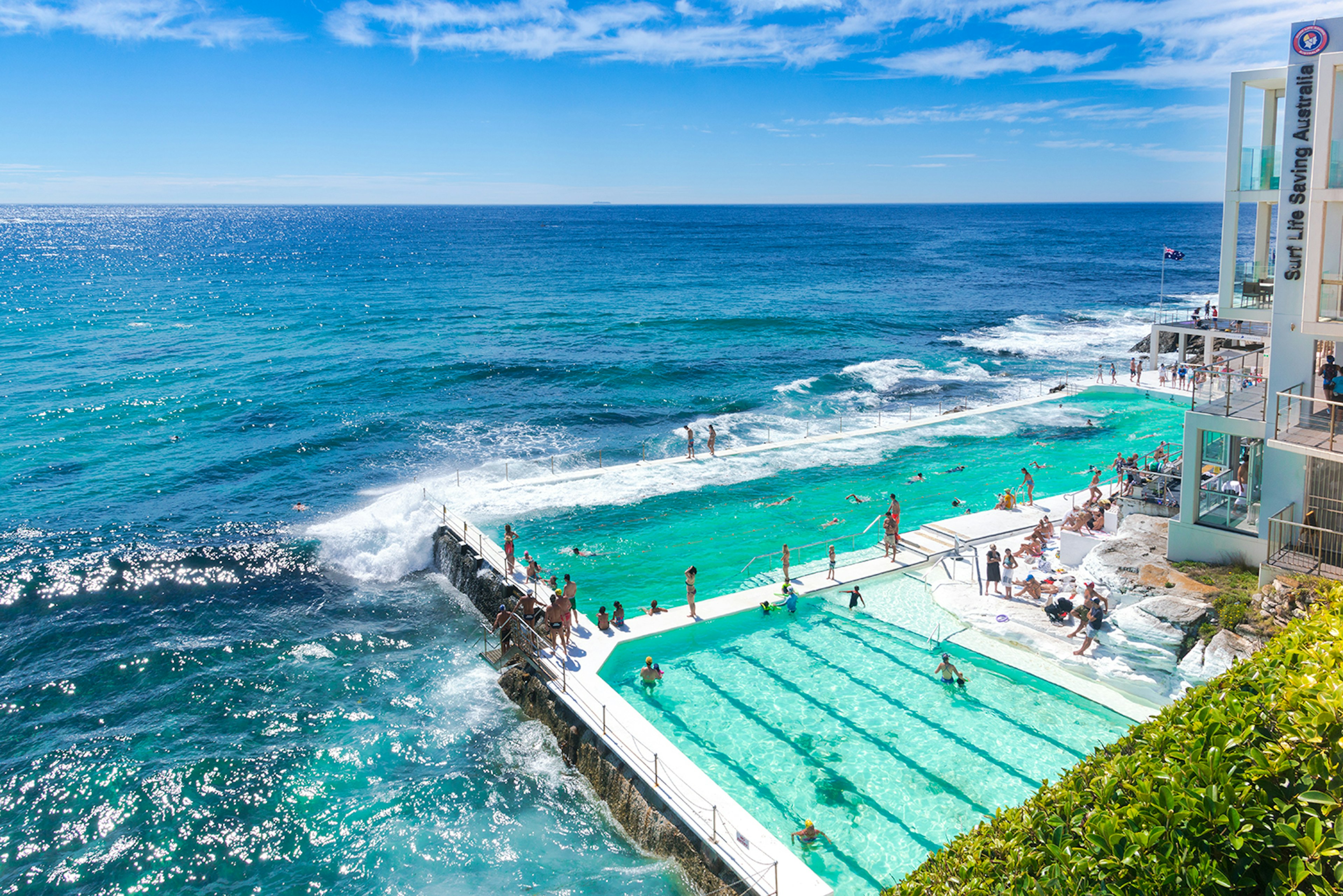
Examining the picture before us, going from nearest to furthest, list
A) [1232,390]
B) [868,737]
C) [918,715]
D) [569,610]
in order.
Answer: [868,737] → [918,715] → [1232,390] → [569,610]

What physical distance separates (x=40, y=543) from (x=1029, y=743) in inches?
1240

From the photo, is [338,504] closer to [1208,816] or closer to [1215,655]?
[1215,655]

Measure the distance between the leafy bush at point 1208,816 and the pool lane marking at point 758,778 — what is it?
5872 millimetres

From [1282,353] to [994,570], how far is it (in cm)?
795

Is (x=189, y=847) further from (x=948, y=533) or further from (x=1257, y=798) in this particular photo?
(x=948, y=533)

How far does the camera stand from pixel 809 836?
13.4m

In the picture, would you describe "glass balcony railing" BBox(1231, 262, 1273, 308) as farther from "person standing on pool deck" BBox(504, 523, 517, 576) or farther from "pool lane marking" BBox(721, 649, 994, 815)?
"person standing on pool deck" BBox(504, 523, 517, 576)

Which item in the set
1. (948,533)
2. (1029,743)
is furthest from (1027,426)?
(1029,743)

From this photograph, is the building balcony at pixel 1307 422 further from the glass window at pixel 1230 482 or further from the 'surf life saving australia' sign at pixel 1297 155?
the 'surf life saving australia' sign at pixel 1297 155

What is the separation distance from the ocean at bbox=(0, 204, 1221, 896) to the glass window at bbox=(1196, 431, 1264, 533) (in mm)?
13521

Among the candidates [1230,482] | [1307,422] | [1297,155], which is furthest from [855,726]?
[1297,155]

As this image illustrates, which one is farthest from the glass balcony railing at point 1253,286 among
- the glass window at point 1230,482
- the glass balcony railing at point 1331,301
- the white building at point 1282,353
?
the glass window at point 1230,482

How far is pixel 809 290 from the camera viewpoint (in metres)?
91.9

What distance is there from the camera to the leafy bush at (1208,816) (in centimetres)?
618
